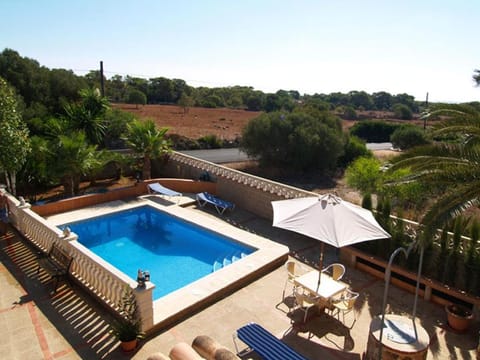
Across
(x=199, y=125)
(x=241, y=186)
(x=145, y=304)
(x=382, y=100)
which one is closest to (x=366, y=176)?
(x=241, y=186)

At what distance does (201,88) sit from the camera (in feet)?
357

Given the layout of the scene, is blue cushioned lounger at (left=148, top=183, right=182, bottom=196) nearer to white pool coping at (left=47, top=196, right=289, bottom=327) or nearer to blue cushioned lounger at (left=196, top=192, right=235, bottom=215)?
white pool coping at (left=47, top=196, right=289, bottom=327)

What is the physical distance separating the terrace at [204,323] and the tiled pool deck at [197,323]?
20 mm

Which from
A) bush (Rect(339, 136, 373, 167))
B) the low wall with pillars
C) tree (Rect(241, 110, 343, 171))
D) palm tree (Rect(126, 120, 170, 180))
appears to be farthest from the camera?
bush (Rect(339, 136, 373, 167))

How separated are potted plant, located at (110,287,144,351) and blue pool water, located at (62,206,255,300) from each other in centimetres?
253

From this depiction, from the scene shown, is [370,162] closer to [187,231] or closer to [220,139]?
[187,231]

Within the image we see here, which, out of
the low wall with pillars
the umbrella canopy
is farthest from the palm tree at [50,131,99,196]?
the umbrella canopy

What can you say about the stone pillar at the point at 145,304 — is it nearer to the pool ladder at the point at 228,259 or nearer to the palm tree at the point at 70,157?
the pool ladder at the point at 228,259

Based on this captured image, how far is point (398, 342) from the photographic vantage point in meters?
6.36

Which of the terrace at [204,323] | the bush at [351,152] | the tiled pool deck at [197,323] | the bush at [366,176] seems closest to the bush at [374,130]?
the bush at [351,152]

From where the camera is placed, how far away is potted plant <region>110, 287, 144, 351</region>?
6.97 meters

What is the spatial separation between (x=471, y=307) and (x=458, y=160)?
3.82 metres

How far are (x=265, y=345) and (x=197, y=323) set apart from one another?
7.13 ft

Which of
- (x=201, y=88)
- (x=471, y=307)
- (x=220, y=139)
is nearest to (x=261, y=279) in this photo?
(x=471, y=307)
